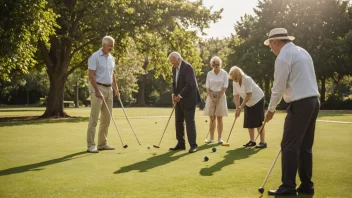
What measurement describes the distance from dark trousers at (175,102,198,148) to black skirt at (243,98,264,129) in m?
1.41

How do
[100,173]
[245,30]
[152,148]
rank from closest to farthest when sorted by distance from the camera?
[100,173] < [152,148] < [245,30]

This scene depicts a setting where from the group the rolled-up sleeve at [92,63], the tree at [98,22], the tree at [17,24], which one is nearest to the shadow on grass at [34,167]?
the rolled-up sleeve at [92,63]

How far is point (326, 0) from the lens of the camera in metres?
39.6

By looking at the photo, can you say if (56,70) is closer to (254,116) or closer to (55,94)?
(55,94)

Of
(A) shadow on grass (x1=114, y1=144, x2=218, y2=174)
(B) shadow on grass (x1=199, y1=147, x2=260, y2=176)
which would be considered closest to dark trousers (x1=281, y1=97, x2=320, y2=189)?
(B) shadow on grass (x1=199, y1=147, x2=260, y2=176)

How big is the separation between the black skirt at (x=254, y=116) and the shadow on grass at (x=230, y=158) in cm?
62

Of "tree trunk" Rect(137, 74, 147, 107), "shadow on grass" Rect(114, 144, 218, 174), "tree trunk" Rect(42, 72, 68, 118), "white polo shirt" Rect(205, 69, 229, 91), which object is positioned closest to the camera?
"shadow on grass" Rect(114, 144, 218, 174)

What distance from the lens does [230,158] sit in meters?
7.48

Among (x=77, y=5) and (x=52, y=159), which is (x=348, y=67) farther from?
(x=52, y=159)

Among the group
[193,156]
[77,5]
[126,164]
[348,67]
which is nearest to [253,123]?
[193,156]

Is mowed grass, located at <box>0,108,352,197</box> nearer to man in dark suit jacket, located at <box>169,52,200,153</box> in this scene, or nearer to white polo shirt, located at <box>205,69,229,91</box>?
man in dark suit jacket, located at <box>169,52,200,153</box>

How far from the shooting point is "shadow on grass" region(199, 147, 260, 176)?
6168 mm

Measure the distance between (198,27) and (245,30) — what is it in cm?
2743

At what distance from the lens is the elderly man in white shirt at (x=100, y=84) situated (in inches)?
332
